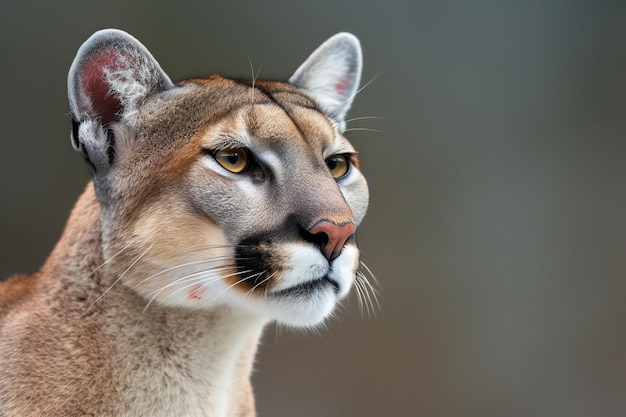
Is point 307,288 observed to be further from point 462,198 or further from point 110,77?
point 462,198

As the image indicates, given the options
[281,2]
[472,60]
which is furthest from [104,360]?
[472,60]

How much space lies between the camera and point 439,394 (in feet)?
19.0

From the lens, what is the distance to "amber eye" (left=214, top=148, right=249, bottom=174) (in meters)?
2.49

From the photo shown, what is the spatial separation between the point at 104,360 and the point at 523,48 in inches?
187

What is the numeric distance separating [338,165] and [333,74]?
2.30ft

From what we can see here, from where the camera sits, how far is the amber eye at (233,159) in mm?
2486

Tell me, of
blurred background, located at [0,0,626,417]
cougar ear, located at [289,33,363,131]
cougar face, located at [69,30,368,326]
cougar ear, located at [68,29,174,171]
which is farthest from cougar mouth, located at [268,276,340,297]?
blurred background, located at [0,0,626,417]

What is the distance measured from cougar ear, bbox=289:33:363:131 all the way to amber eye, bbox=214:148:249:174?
2.55 ft

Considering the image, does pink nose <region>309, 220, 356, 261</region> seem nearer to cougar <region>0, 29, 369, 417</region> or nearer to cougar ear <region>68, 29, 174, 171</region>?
cougar <region>0, 29, 369, 417</region>

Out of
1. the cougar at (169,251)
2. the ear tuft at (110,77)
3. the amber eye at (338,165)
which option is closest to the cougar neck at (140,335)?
the cougar at (169,251)

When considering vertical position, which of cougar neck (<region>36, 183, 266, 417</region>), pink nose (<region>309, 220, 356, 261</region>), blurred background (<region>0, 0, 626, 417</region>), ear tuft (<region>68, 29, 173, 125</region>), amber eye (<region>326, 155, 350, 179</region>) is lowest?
blurred background (<region>0, 0, 626, 417</region>)

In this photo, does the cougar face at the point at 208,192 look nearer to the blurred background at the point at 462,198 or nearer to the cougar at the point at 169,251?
the cougar at the point at 169,251

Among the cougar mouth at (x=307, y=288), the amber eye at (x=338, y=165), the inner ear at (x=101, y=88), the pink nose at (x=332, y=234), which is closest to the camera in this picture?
the pink nose at (x=332, y=234)

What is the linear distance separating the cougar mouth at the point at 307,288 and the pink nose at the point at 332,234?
0.09 metres
